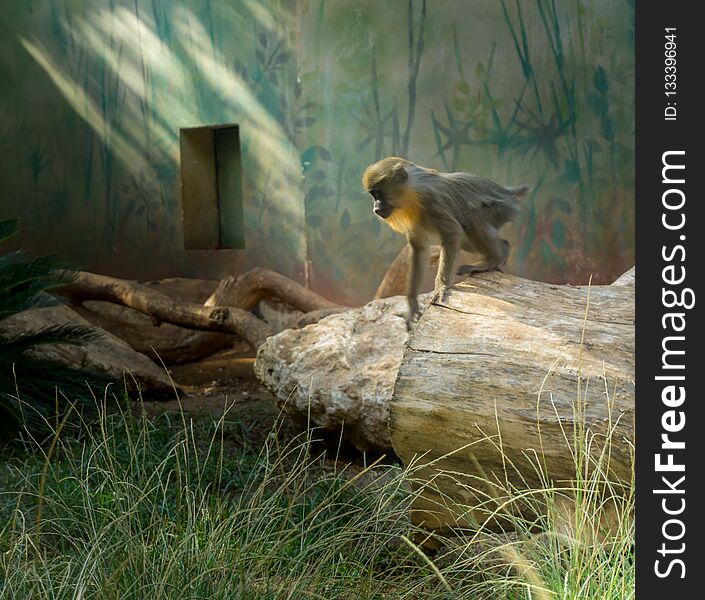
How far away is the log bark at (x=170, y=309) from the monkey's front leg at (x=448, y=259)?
10.4ft

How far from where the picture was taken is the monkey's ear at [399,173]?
14.4 ft

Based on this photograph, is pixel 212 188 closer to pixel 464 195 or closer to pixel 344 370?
pixel 344 370

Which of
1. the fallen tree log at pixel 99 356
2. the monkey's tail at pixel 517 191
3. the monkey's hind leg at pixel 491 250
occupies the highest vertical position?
the monkey's tail at pixel 517 191

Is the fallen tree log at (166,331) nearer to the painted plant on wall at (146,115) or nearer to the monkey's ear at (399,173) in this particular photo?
the painted plant on wall at (146,115)

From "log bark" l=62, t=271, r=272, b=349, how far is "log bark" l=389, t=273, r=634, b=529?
14.0 feet

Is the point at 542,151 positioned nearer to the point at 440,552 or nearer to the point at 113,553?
the point at 440,552

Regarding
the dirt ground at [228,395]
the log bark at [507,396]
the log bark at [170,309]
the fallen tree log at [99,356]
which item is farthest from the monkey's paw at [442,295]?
the log bark at [170,309]

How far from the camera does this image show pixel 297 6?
28.3ft

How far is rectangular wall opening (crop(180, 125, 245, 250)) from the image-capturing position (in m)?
9.72

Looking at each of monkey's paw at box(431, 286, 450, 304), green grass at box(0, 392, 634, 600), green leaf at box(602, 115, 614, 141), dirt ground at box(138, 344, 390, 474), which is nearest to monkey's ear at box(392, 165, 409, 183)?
monkey's paw at box(431, 286, 450, 304)

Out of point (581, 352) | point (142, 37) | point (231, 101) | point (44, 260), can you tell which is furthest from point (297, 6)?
point (581, 352)

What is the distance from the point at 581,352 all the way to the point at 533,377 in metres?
0.19

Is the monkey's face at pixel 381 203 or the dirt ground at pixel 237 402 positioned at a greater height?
the monkey's face at pixel 381 203

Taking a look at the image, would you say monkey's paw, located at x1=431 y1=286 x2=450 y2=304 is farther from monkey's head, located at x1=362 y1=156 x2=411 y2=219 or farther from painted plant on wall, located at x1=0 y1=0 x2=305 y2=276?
painted plant on wall, located at x1=0 y1=0 x2=305 y2=276
